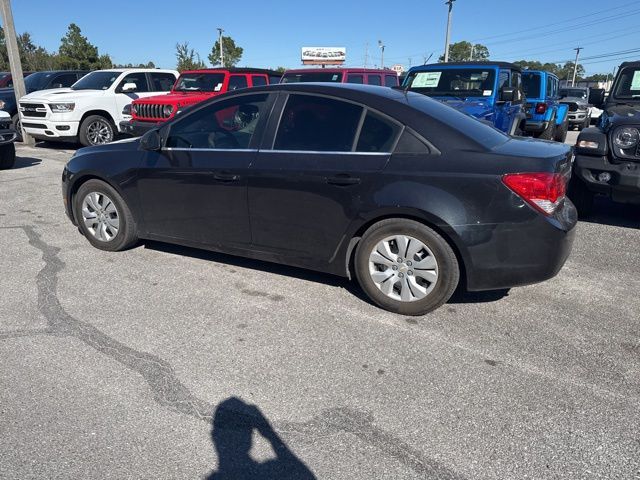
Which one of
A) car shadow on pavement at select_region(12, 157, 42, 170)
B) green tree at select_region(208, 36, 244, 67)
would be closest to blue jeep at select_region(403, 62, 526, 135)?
car shadow on pavement at select_region(12, 157, 42, 170)

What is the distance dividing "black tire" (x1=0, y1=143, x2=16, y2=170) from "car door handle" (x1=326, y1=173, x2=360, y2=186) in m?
8.37

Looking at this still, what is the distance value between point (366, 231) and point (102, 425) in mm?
2131

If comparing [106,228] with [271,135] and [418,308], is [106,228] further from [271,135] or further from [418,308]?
[418,308]

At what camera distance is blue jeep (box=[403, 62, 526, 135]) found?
8555 millimetres

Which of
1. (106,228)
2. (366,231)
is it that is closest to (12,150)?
(106,228)

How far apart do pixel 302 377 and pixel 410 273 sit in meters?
1.17

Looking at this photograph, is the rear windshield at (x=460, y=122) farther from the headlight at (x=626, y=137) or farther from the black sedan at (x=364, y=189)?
the headlight at (x=626, y=137)

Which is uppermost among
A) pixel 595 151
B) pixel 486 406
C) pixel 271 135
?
pixel 271 135

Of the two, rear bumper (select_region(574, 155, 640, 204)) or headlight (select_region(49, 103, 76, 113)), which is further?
headlight (select_region(49, 103, 76, 113))

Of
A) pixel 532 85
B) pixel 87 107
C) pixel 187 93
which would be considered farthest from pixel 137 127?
pixel 532 85

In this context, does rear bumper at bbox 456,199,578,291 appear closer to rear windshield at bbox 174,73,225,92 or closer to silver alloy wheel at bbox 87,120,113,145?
rear windshield at bbox 174,73,225,92

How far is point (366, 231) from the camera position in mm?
3744

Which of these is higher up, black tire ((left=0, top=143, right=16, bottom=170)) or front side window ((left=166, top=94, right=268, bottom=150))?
front side window ((left=166, top=94, right=268, bottom=150))

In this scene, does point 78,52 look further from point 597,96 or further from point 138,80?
point 597,96
